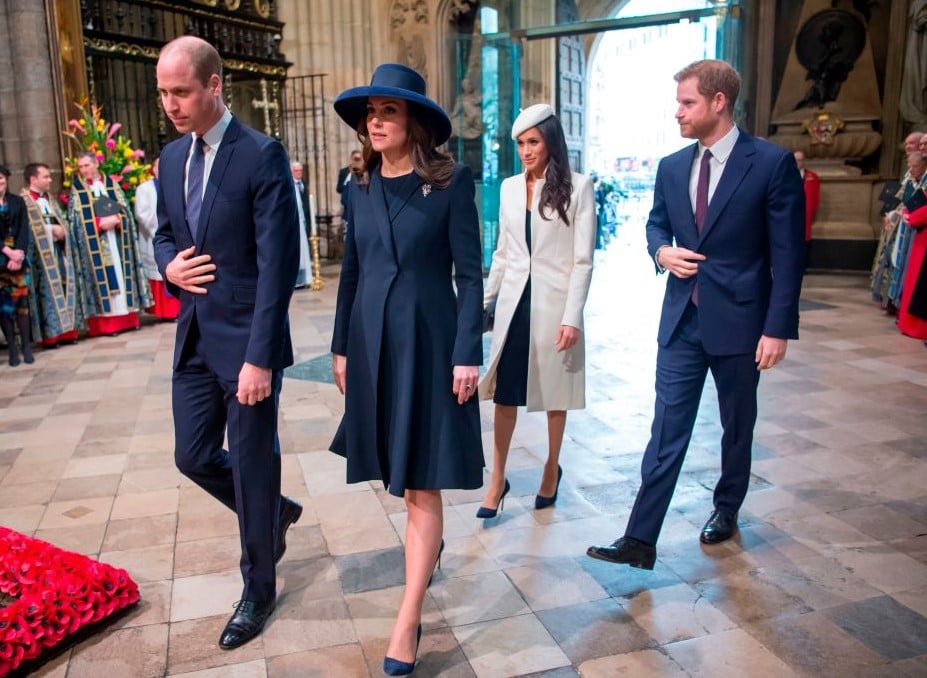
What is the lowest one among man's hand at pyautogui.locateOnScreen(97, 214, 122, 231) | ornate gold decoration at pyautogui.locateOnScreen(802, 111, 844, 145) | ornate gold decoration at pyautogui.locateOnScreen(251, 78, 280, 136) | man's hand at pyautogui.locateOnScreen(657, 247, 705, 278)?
man's hand at pyautogui.locateOnScreen(657, 247, 705, 278)

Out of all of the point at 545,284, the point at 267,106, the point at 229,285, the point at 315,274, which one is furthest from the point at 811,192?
the point at 229,285

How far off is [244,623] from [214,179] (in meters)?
1.46

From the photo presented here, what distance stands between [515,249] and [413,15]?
40.1 feet

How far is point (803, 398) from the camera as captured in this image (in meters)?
5.70

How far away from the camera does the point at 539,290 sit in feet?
12.0

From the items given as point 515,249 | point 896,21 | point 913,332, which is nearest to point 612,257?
point 896,21

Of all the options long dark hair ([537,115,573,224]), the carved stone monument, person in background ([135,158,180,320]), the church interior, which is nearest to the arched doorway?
the church interior

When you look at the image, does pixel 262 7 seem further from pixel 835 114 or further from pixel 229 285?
pixel 229 285

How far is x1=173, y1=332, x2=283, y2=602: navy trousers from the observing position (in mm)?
2695

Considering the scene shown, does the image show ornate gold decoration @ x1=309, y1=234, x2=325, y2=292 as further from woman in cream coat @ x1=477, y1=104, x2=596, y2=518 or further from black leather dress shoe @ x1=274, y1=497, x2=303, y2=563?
black leather dress shoe @ x1=274, y1=497, x2=303, y2=563

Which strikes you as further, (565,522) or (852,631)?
(565,522)

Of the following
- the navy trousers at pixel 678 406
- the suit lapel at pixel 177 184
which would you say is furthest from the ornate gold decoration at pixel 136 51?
the navy trousers at pixel 678 406

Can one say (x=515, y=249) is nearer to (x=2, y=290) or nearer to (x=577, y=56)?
(x=2, y=290)

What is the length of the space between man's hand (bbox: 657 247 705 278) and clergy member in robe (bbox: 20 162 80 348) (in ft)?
20.9
